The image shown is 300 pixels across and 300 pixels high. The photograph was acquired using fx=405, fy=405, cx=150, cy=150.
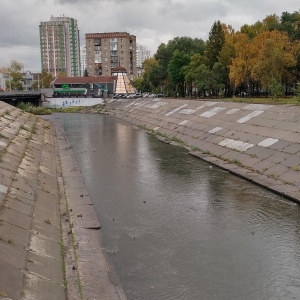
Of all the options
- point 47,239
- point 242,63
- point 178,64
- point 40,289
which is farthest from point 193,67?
point 40,289

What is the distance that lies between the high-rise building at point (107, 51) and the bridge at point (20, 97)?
5646cm

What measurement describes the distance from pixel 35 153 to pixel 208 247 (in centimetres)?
1300

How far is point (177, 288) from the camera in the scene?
742 centimetres

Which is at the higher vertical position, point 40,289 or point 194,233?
point 40,289

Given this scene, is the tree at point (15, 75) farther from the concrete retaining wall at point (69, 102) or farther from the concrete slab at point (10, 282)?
the concrete slab at point (10, 282)

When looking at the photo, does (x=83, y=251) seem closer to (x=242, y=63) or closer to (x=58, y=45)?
(x=242, y=63)

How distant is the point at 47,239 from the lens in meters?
8.92

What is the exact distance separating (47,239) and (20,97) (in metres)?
68.3

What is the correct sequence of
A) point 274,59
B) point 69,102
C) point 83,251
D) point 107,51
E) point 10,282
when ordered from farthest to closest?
point 107,51, point 69,102, point 274,59, point 83,251, point 10,282

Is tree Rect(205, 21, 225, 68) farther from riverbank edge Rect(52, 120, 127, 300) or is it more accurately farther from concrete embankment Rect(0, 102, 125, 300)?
riverbank edge Rect(52, 120, 127, 300)

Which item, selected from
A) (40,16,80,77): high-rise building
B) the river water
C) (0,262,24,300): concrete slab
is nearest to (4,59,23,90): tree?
(40,16,80,77): high-rise building

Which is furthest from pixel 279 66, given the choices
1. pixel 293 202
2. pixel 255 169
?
pixel 293 202

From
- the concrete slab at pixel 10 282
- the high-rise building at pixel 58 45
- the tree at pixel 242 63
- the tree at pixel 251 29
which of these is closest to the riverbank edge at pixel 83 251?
the concrete slab at pixel 10 282

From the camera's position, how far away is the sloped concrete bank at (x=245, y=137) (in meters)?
15.6
